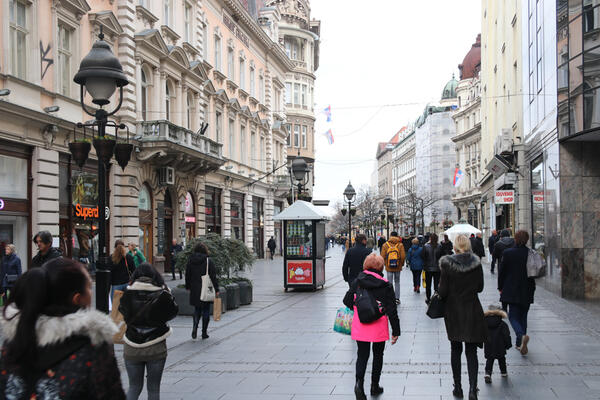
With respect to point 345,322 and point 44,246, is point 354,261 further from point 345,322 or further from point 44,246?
point 345,322

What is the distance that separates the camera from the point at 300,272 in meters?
21.6

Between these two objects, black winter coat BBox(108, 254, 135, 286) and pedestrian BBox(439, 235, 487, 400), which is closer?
pedestrian BBox(439, 235, 487, 400)

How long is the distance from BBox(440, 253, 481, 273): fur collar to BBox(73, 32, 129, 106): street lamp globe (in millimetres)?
4706

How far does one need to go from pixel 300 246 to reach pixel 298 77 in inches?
1722

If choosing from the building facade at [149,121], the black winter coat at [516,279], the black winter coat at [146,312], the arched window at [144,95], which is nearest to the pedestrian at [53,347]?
the black winter coat at [146,312]

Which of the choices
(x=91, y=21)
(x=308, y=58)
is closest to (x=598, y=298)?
(x=91, y=21)

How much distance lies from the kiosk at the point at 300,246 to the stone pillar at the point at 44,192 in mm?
6685

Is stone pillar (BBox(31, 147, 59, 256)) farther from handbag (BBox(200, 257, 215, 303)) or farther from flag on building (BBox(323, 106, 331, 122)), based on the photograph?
flag on building (BBox(323, 106, 331, 122))

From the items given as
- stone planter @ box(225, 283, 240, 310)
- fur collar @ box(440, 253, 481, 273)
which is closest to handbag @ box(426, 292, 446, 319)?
fur collar @ box(440, 253, 481, 273)

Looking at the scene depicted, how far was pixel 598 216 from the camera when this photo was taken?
1748cm

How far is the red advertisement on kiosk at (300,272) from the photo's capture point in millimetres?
21484

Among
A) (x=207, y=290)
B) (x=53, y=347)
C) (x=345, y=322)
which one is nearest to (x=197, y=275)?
(x=207, y=290)

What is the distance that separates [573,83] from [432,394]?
11.8 meters

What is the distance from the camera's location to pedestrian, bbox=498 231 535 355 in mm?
9883
